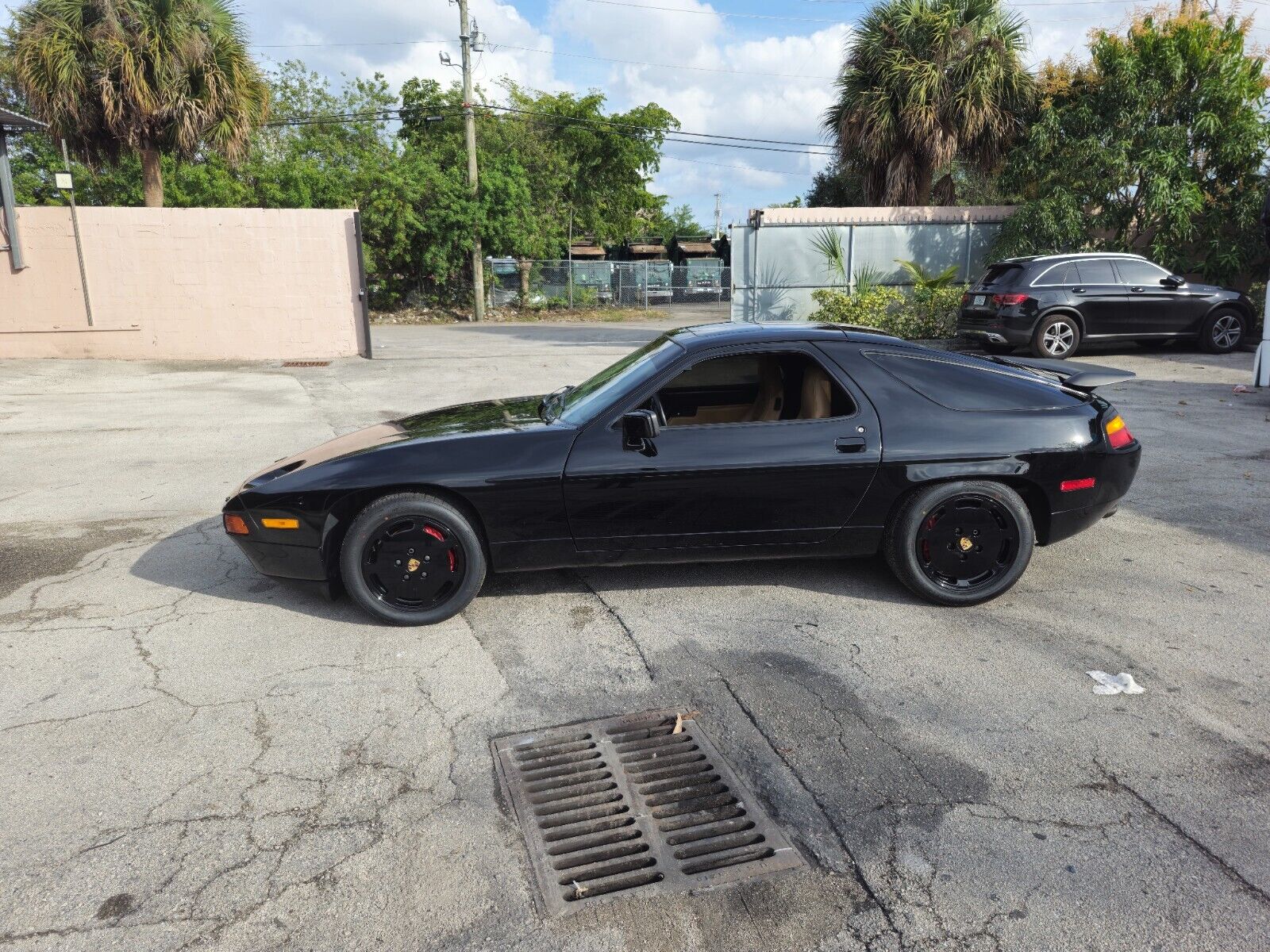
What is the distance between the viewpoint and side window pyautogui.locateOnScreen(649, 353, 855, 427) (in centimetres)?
436

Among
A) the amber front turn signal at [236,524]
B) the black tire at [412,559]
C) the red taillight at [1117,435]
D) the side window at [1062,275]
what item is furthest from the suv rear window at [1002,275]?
the amber front turn signal at [236,524]

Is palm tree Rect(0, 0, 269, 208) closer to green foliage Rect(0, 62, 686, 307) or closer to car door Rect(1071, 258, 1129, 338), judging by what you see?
green foliage Rect(0, 62, 686, 307)

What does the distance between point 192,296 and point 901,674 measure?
15163 millimetres

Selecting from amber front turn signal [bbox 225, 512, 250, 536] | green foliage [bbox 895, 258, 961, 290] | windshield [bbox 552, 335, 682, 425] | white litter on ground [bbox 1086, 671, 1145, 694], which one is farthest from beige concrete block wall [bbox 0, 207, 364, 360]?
white litter on ground [bbox 1086, 671, 1145, 694]

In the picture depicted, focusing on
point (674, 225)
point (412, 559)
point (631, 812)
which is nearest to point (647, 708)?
point (631, 812)

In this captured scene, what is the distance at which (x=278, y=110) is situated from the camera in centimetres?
4025

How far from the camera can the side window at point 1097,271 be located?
13.1 m

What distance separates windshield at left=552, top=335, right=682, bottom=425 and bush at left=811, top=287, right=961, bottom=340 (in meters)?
11.0

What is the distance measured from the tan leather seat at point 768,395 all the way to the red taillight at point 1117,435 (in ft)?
5.40

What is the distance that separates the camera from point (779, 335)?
4.41 meters

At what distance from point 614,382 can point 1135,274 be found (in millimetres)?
11779

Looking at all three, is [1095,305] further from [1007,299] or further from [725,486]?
[725,486]

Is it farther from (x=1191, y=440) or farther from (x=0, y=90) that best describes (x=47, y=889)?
(x=0, y=90)

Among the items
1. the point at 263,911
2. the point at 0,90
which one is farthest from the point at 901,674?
the point at 0,90
